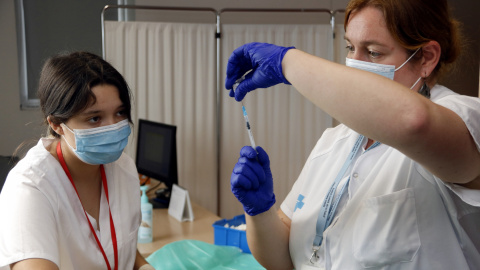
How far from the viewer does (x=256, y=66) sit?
119 cm

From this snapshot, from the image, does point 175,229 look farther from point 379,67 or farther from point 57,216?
point 379,67

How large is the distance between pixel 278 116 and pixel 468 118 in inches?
122

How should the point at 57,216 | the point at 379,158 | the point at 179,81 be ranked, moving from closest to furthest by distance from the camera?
the point at 379,158 → the point at 57,216 → the point at 179,81

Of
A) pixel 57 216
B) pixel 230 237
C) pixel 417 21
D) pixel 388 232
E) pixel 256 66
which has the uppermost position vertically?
pixel 417 21

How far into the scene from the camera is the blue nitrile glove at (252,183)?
1.33 metres

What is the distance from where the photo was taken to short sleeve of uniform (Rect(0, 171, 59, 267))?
1.39 meters

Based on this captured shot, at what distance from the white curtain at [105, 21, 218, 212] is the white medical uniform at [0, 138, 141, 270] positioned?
6.63 feet

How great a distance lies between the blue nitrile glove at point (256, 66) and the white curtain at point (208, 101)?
8.50 feet

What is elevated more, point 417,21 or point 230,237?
point 417,21

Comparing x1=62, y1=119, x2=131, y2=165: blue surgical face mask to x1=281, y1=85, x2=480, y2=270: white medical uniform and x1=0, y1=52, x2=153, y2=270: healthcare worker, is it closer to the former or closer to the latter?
x1=0, y1=52, x2=153, y2=270: healthcare worker

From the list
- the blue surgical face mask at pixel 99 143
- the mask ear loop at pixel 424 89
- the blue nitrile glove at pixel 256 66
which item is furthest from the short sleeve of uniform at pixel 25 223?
the mask ear loop at pixel 424 89

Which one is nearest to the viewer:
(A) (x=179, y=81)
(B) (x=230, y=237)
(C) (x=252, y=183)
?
(C) (x=252, y=183)

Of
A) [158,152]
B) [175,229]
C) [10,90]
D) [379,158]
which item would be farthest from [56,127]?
[10,90]

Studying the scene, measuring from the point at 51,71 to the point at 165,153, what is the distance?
164 centimetres
